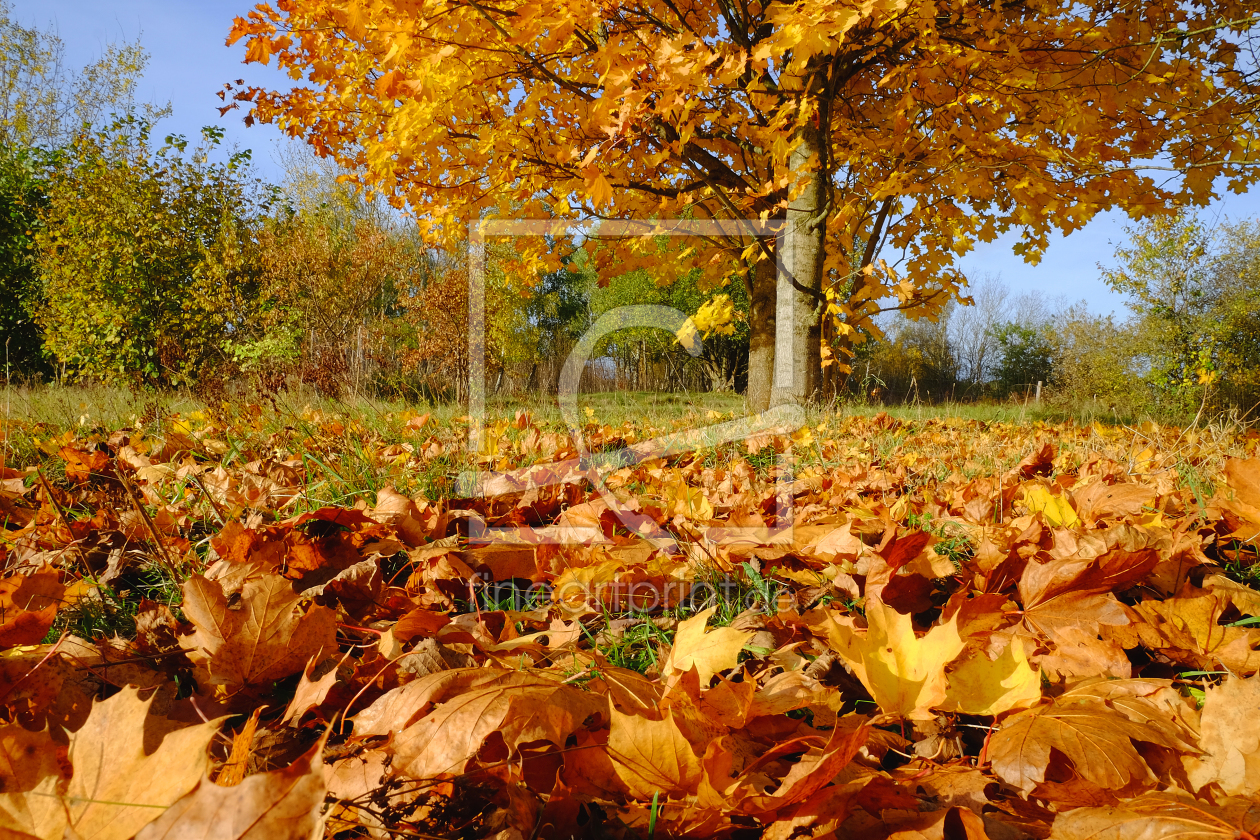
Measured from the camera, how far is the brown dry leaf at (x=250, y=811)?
1.25 feet

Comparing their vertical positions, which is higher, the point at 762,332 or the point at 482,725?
the point at 762,332

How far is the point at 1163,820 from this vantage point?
52 cm

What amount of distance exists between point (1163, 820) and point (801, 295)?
17.3ft

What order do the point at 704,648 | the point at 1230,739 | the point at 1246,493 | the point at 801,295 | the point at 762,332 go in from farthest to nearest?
the point at 762,332 → the point at 801,295 → the point at 1246,493 → the point at 704,648 → the point at 1230,739

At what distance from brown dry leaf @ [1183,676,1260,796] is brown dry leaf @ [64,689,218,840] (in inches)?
34.4

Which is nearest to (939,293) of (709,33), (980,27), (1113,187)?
(1113,187)

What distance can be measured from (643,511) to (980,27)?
5.20 m

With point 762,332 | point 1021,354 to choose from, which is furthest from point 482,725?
point 1021,354

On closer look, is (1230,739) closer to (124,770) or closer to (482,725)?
(482,725)

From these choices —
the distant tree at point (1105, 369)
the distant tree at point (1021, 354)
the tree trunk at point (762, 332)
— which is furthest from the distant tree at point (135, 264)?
the distant tree at point (1021, 354)

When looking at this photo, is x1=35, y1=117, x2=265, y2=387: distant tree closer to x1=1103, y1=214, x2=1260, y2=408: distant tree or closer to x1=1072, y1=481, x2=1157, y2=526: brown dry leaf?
x1=1072, y1=481, x2=1157, y2=526: brown dry leaf

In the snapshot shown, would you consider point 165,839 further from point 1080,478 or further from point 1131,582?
point 1080,478

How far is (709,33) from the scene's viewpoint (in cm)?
574

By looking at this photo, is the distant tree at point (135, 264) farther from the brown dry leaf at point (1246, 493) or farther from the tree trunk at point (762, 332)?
the brown dry leaf at point (1246, 493)
